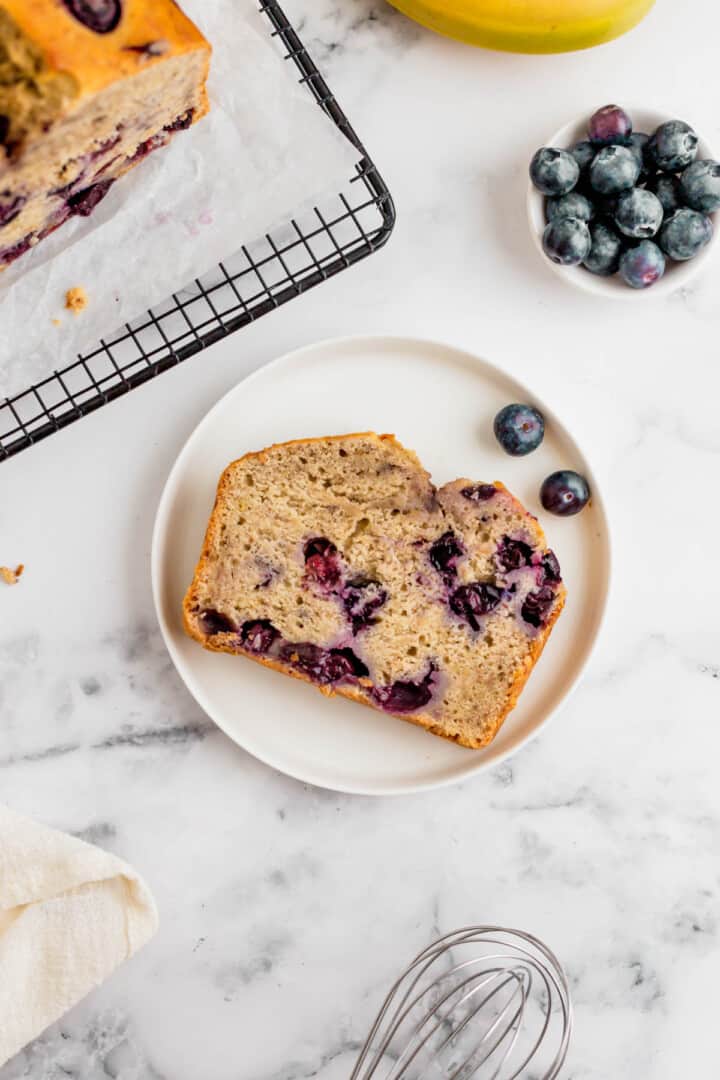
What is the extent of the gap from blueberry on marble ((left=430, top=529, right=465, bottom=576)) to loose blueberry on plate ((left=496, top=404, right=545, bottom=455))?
0.88 feet

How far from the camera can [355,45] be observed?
2891mm

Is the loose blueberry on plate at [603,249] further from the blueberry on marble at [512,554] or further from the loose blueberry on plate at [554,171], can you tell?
the blueberry on marble at [512,554]

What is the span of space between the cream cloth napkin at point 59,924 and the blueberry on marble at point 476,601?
1.07 meters

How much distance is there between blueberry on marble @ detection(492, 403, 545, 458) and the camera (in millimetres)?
2736

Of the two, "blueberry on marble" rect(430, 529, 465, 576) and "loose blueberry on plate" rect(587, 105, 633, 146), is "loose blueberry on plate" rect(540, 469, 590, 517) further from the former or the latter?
"loose blueberry on plate" rect(587, 105, 633, 146)

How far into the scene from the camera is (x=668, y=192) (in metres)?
2.73

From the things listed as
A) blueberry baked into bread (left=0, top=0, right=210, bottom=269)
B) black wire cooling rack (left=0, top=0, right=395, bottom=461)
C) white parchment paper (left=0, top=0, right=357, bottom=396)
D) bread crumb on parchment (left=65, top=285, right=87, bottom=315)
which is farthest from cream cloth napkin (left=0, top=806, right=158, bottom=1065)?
blueberry baked into bread (left=0, top=0, right=210, bottom=269)

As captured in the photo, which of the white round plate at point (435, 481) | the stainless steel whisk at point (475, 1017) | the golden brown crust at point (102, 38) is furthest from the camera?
the stainless steel whisk at point (475, 1017)

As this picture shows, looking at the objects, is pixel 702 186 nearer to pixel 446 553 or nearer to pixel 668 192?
pixel 668 192

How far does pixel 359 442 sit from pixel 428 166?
2.61 feet

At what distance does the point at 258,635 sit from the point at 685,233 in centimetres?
142

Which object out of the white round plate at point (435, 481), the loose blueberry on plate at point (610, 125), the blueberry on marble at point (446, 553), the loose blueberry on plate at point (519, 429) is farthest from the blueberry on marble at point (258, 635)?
the loose blueberry on plate at point (610, 125)

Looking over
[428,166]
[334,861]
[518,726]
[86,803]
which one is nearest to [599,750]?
[518,726]

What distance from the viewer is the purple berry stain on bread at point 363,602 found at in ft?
8.91
